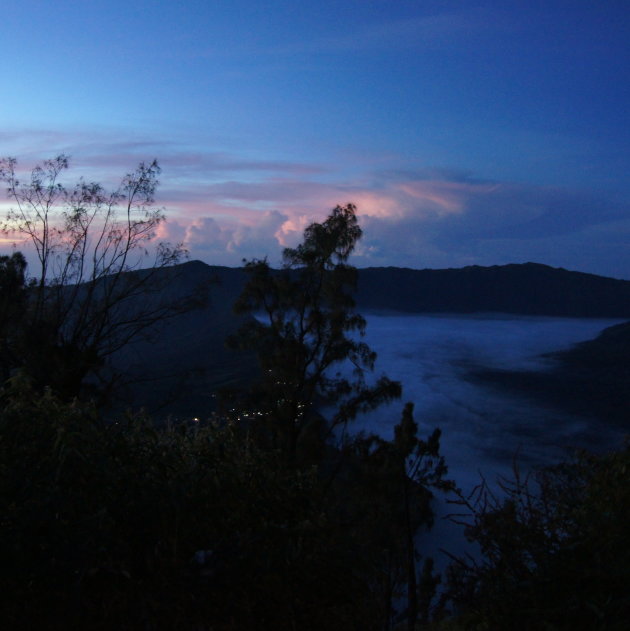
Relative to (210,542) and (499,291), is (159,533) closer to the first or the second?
(210,542)

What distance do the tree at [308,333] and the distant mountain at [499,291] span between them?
93.2 metres

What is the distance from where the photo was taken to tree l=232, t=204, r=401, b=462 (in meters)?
21.8

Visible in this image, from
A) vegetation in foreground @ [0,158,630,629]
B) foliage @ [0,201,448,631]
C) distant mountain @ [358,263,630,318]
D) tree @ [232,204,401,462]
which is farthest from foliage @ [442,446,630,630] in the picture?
distant mountain @ [358,263,630,318]

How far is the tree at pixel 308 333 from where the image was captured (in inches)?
857

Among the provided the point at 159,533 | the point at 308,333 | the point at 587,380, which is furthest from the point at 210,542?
the point at 587,380

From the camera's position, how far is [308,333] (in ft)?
74.9

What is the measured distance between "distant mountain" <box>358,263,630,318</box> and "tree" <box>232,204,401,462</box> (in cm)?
9323

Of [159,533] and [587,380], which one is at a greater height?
[159,533]

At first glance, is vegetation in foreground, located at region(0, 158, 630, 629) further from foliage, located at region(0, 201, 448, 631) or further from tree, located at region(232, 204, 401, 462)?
tree, located at region(232, 204, 401, 462)

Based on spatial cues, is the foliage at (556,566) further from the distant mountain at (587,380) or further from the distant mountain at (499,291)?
the distant mountain at (499,291)

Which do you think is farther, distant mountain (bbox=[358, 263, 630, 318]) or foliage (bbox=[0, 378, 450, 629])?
distant mountain (bbox=[358, 263, 630, 318])

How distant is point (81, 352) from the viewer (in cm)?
1597

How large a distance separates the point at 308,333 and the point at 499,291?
11606cm

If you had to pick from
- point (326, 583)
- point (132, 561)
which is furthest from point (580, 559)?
point (132, 561)
